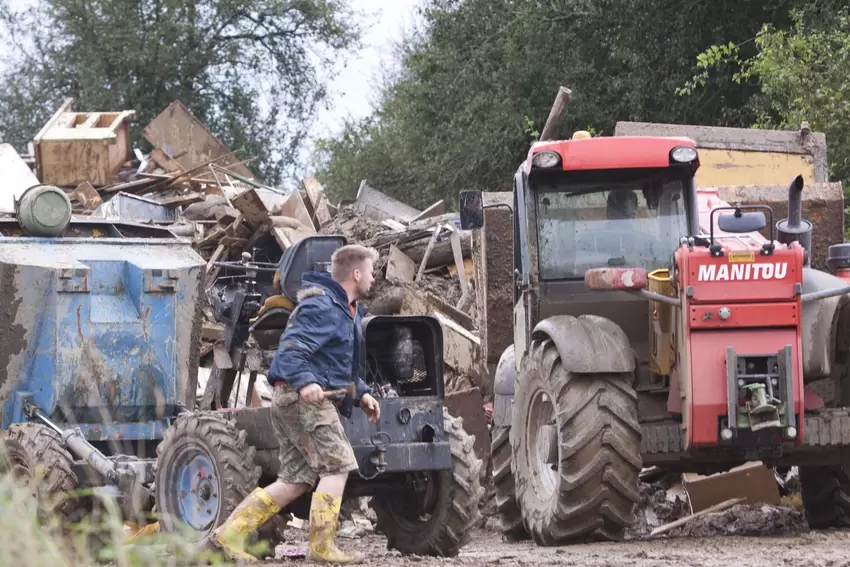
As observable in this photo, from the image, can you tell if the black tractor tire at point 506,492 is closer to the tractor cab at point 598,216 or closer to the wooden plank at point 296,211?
the tractor cab at point 598,216

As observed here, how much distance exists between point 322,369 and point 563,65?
64.6ft

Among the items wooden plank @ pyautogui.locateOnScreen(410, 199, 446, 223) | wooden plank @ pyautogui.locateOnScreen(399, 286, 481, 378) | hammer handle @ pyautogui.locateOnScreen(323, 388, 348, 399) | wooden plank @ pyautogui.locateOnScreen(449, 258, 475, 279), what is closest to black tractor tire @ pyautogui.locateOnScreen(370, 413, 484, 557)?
hammer handle @ pyautogui.locateOnScreen(323, 388, 348, 399)

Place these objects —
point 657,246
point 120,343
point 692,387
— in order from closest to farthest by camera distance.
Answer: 1. point 692,387
2. point 657,246
3. point 120,343

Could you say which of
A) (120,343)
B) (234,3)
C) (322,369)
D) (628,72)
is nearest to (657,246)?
(322,369)

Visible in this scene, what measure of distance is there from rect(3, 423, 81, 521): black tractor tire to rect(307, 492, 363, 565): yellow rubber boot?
79.1 inches

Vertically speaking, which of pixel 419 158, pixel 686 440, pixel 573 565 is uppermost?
pixel 419 158

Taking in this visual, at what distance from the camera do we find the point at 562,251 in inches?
349

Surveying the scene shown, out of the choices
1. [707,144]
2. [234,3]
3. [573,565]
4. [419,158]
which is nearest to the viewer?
[573,565]

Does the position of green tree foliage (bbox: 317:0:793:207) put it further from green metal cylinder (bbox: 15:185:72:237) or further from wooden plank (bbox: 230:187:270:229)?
green metal cylinder (bbox: 15:185:72:237)

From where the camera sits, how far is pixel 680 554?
7043 mm

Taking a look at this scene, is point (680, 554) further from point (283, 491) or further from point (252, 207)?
point (252, 207)

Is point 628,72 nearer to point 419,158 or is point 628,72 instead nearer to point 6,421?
point 419,158

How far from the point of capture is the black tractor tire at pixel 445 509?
7457 mm

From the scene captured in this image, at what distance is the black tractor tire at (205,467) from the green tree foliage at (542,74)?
636 inches
